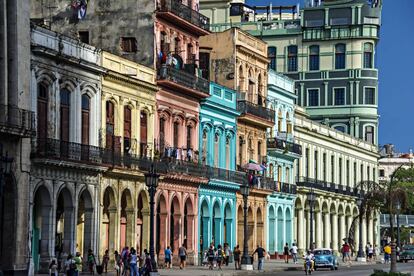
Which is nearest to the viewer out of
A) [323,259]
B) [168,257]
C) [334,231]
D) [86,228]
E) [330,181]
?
[86,228]

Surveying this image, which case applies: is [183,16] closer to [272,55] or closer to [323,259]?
[323,259]

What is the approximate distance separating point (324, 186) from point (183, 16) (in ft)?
111

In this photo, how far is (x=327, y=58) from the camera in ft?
378

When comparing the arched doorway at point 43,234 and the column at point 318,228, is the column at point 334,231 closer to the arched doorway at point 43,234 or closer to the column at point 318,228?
the column at point 318,228

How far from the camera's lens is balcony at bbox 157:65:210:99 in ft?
214

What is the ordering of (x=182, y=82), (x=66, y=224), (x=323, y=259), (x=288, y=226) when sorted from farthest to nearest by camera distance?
(x=288, y=226)
(x=323, y=259)
(x=182, y=82)
(x=66, y=224)

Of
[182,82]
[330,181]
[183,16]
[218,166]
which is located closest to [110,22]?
[183,16]

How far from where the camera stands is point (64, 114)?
54.9m

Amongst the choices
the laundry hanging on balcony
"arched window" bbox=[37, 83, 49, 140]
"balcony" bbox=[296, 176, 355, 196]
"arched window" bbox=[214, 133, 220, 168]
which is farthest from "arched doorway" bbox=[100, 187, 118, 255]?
"balcony" bbox=[296, 176, 355, 196]

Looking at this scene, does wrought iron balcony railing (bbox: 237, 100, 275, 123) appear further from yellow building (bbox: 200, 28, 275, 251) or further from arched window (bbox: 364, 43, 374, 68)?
arched window (bbox: 364, 43, 374, 68)

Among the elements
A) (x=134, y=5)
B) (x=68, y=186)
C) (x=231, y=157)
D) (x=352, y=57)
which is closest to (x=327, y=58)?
(x=352, y=57)

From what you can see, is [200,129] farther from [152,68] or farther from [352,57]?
[352,57]

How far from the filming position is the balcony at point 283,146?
8575 cm

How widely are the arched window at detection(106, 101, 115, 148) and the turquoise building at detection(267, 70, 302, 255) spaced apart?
87.7 ft
